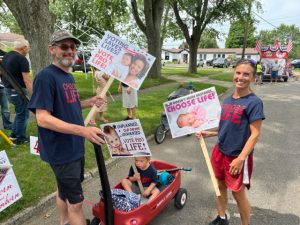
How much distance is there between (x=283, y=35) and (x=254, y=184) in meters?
108

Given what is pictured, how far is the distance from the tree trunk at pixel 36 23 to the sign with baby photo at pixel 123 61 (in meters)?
5.12

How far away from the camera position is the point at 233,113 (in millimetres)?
3467

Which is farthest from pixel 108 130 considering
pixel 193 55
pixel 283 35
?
pixel 283 35

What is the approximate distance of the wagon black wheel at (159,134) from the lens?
24.9ft

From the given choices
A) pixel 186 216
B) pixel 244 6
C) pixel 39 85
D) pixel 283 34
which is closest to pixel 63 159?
pixel 39 85

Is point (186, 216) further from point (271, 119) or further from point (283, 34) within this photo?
point (283, 34)

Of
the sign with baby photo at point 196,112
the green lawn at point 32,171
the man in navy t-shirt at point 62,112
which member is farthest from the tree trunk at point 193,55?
the man in navy t-shirt at point 62,112

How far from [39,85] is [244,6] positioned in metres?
26.2

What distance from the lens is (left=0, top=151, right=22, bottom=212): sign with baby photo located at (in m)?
3.81

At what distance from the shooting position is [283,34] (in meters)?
103

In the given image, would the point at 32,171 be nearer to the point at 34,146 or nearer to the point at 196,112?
the point at 34,146

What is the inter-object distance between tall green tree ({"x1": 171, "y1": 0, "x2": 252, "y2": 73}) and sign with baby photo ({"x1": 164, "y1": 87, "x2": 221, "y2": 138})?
2212 cm

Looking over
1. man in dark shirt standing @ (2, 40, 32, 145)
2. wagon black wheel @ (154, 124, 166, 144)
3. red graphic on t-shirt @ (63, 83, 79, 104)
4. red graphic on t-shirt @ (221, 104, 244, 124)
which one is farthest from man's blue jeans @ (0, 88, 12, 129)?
red graphic on t-shirt @ (221, 104, 244, 124)

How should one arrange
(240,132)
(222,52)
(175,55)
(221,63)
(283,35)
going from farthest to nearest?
(283,35)
(175,55)
(222,52)
(221,63)
(240,132)
